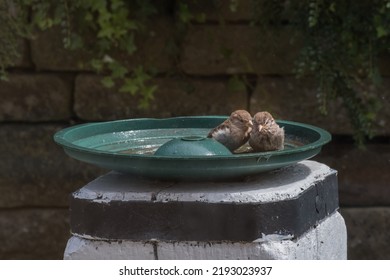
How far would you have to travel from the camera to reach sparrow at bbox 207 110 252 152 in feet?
9.05

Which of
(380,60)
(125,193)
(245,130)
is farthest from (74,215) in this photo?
(380,60)

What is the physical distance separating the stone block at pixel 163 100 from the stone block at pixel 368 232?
0.74 metres

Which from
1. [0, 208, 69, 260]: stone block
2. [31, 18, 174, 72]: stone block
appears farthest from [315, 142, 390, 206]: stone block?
[0, 208, 69, 260]: stone block

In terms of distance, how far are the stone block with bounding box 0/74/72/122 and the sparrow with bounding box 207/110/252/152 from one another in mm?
1884

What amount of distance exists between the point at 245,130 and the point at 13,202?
216cm

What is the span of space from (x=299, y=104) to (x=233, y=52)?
1.27ft

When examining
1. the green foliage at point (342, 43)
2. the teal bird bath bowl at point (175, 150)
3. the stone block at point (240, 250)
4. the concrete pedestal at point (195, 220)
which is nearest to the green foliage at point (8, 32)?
the green foliage at point (342, 43)

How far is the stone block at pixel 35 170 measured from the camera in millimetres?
4590

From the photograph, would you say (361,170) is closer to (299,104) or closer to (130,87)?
(299,104)

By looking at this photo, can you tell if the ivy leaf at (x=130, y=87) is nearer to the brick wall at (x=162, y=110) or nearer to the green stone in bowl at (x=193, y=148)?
the brick wall at (x=162, y=110)

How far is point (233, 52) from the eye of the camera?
447 cm

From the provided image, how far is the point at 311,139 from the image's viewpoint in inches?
113

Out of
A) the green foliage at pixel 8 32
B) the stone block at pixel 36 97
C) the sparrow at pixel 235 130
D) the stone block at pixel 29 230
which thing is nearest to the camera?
the sparrow at pixel 235 130

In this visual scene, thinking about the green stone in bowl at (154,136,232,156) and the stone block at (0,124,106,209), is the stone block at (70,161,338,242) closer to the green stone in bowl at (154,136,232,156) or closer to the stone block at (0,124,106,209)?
the green stone in bowl at (154,136,232,156)
